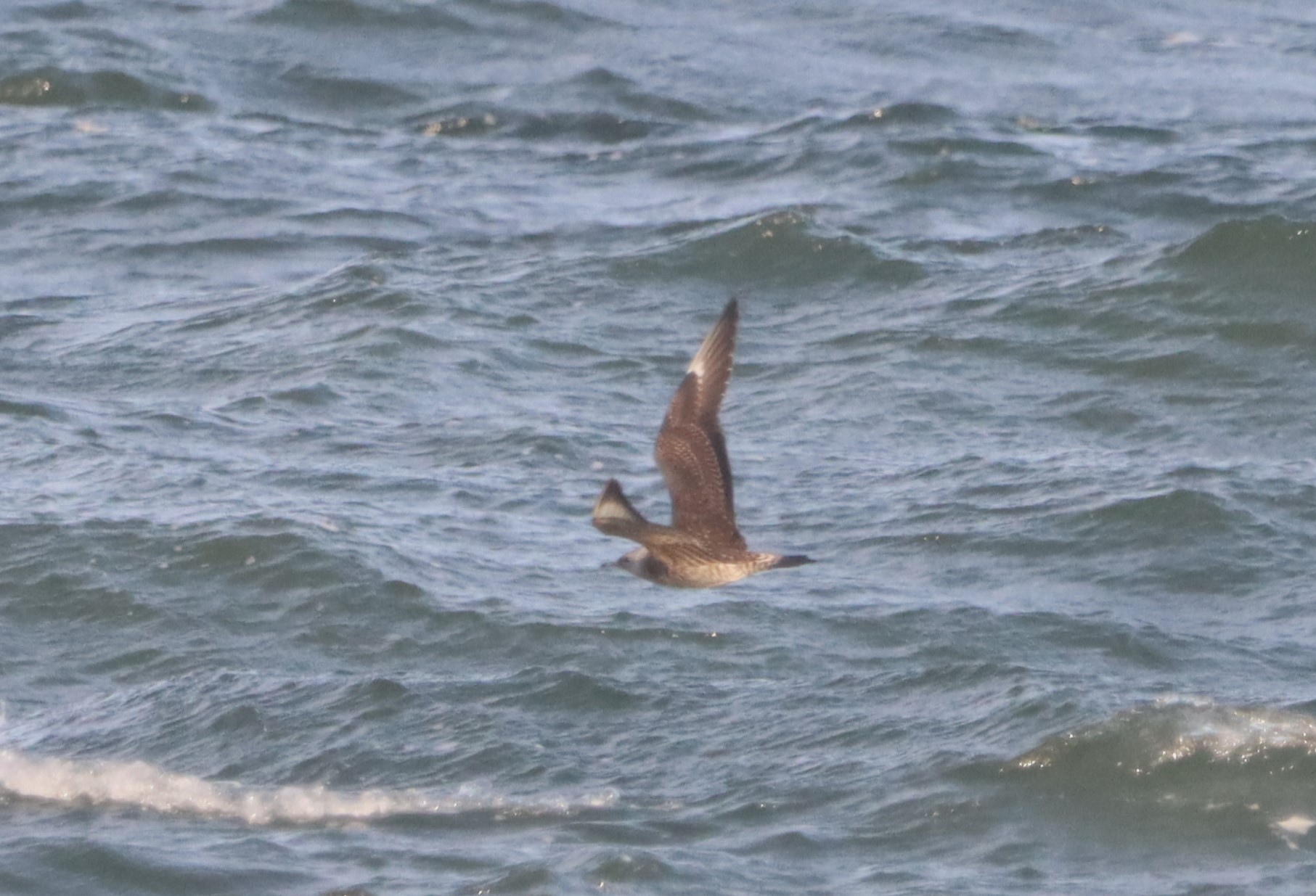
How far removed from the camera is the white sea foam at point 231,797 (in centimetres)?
700

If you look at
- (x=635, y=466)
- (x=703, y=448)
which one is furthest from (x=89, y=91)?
(x=703, y=448)

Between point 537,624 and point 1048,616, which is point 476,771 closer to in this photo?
point 537,624

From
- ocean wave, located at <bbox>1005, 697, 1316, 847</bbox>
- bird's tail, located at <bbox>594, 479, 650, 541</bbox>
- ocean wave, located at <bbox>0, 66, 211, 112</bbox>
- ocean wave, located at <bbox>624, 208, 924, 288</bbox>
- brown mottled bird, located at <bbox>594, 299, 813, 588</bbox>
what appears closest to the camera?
bird's tail, located at <bbox>594, 479, 650, 541</bbox>

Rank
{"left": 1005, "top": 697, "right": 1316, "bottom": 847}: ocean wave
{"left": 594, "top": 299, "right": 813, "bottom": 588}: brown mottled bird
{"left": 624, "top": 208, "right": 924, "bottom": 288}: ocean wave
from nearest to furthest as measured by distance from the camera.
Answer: {"left": 594, "top": 299, "right": 813, "bottom": 588}: brown mottled bird
{"left": 1005, "top": 697, "right": 1316, "bottom": 847}: ocean wave
{"left": 624, "top": 208, "right": 924, "bottom": 288}: ocean wave

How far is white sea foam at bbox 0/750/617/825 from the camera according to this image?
7.00 m

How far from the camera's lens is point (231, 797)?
23.4ft

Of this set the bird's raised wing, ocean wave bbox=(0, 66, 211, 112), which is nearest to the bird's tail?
the bird's raised wing

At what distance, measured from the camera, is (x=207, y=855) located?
663cm

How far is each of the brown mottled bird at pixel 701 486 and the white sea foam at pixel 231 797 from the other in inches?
45.8

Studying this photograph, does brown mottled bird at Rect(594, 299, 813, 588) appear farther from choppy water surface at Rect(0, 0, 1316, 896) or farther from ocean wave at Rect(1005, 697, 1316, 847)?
ocean wave at Rect(1005, 697, 1316, 847)

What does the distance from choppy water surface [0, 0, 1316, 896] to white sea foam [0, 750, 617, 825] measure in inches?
0.9

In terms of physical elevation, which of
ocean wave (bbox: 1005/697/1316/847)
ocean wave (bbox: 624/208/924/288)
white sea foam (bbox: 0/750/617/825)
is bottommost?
white sea foam (bbox: 0/750/617/825)

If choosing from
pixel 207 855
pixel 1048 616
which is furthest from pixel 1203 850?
pixel 207 855

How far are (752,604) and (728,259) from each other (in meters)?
3.86
